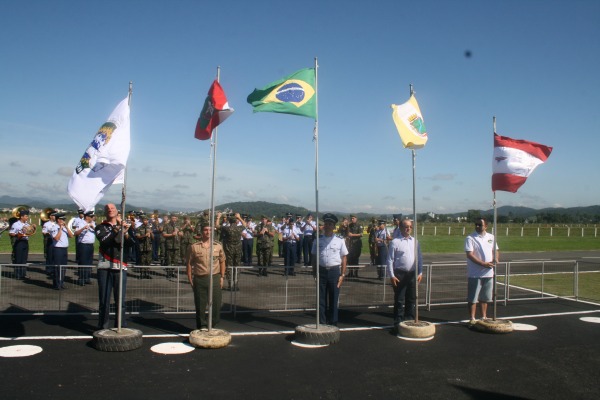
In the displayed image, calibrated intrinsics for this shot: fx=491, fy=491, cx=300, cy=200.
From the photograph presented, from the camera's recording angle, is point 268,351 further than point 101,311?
No

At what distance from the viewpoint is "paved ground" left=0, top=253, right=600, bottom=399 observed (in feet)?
18.8

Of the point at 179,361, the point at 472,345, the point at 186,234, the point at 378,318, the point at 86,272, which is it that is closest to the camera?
the point at 179,361

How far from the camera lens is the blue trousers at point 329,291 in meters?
8.72

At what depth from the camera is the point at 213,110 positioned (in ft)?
25.3

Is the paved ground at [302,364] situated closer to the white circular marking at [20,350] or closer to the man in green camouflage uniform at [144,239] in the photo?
the white circular marking at [20,350]

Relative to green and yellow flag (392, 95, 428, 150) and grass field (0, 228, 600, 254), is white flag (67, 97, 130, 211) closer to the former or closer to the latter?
green and yellow flag (392, 95, 428, 150)

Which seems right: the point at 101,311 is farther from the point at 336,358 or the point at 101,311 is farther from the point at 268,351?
the point at 336,358

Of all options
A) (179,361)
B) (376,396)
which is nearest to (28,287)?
(179,361)

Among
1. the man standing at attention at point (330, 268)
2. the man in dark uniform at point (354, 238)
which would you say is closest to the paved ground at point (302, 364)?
the man standing at attention at point (330, 268)

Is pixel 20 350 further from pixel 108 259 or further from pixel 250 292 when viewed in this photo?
pixel 250 292

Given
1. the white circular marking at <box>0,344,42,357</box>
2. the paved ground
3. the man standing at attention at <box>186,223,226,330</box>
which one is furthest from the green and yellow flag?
the white circular marking at <box>0,344,42,357</box>

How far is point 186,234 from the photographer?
16.1 m

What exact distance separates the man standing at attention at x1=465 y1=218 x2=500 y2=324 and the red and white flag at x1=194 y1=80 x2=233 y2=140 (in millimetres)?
5215

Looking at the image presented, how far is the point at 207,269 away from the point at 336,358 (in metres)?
2.70
